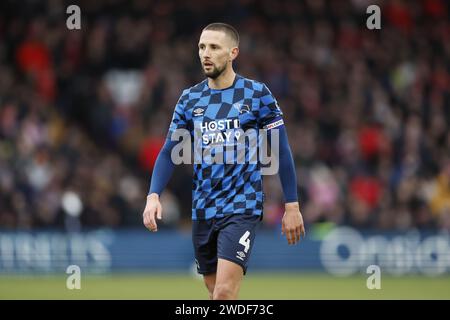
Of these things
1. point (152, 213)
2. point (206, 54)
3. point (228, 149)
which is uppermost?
point (206, 54)

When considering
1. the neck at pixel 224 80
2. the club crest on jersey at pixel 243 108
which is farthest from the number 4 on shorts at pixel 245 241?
the neck at pixel 224 80

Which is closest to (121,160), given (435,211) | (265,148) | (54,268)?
(54,268)

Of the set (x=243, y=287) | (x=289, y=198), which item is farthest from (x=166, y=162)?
(x=243, y=287)

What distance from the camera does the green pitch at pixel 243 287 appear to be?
41.1ft

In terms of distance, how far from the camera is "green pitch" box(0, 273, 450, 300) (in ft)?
41.1

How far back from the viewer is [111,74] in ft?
62.3

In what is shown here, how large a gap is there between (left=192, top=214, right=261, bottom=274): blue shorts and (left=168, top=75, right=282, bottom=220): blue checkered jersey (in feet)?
0.18

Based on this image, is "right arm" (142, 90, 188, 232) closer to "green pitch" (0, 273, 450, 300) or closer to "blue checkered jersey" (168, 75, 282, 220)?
"blue checkered jersey" (168, 75, 282, 220)

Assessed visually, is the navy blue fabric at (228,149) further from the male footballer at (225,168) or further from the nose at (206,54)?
the nose at (206,54)

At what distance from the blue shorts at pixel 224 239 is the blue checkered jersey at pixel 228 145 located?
2.2 inches

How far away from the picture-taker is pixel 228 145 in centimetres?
746

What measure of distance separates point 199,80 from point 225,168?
1107 centimetres

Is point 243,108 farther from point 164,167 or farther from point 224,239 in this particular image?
point 224,239

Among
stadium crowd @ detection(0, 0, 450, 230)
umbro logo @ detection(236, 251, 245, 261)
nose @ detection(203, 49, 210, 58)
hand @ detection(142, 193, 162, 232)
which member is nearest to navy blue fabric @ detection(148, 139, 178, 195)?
hand @ detection(142, 193, 162, 232)
